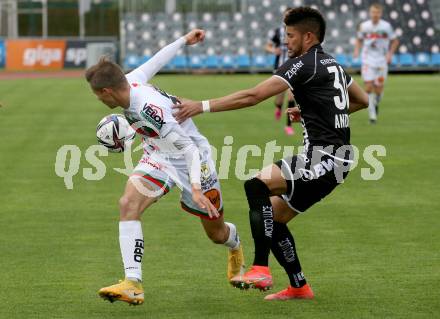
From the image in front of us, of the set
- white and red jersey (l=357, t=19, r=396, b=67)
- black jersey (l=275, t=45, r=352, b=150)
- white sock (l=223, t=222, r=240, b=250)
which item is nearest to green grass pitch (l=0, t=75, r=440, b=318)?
white sock (l=223, t=222, r=240, b=250)

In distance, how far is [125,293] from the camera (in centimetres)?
786

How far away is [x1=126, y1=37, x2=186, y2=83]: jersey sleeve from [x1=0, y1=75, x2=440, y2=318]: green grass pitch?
5.50ft

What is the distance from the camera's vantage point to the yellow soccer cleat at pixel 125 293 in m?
7.82

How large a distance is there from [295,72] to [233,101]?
53 centimetres

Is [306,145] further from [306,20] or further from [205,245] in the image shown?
[205,245]

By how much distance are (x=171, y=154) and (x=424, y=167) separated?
8.86 metres

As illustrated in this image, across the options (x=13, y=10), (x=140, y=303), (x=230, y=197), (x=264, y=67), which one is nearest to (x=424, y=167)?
(x=230, y=197)

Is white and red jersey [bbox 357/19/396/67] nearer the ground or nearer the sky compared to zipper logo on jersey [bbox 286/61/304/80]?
nearer the ground

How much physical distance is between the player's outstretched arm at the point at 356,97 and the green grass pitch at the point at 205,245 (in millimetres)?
1438

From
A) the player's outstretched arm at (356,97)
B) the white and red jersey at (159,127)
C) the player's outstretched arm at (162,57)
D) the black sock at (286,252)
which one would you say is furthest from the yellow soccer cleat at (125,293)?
the player's outstretched arm at (356,97)

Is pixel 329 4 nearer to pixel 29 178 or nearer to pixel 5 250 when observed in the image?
pixel 29 178

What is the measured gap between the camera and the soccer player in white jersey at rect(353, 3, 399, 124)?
2500 centimetres

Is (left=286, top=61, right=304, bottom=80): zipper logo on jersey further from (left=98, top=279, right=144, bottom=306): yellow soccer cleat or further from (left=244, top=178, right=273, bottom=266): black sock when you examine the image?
(left=98, top=279, right=144, bottom=306): yellow soccer cleat

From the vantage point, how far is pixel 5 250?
34.5 feet
